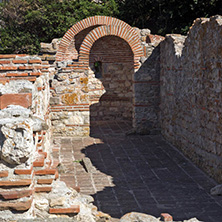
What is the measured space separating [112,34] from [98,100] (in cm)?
285

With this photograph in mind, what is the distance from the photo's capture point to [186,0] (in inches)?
551

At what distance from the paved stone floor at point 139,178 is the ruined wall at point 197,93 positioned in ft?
1.11

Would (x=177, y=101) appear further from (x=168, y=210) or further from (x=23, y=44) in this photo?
(x=23, y=44)

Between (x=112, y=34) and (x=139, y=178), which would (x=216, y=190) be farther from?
(x=112, y=34)

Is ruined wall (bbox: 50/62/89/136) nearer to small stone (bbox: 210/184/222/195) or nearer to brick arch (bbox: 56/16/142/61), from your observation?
brick arch (bbox: 56/16/142/61)

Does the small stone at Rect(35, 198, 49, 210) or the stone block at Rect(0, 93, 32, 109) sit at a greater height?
the stone block at Rect(0, 93, 32, 109)

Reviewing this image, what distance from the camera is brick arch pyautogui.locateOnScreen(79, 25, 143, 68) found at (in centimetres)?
1062

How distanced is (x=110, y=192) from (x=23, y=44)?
42.8 ft

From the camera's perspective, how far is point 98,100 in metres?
12.9

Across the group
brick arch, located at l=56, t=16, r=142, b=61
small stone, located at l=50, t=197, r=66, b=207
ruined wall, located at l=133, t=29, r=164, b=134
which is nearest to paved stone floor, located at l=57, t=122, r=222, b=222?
ruined wall, located at l=133, t=29, r=164, b=134

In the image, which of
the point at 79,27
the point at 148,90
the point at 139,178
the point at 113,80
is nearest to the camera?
the point at 139,178

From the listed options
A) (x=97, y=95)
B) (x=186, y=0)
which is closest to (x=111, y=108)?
(x=97, y=95)

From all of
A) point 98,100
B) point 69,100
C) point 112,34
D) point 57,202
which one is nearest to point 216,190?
point 57,202

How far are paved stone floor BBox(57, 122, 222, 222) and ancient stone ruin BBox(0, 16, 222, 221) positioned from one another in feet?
1.10
